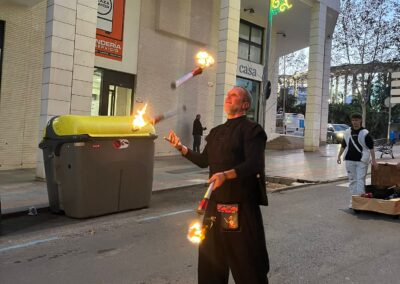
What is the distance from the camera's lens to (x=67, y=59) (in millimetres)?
11445

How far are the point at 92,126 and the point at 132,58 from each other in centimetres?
993

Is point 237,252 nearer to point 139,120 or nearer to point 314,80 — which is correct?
point 139,120

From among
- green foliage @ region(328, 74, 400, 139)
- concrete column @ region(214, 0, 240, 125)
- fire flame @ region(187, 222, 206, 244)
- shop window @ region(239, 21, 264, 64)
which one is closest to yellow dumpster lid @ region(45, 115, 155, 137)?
fire flame @ region(187, 222, 206, 244)

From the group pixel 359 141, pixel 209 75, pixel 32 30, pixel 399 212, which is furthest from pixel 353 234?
pixel 209 75

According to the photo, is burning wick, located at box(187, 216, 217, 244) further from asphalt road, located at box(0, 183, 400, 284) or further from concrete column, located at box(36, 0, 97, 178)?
concrete column, located at box(36, 0, 97, 178)

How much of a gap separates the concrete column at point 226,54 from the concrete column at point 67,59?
214 inches

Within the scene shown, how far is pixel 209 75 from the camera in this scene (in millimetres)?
20484

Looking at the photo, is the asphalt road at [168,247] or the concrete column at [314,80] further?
the concrete column at [314,80]

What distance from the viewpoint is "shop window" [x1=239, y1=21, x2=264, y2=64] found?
22531 millimetres

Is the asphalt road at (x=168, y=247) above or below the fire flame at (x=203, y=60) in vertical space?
below

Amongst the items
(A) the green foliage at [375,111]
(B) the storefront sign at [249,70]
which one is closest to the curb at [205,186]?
(B) the storefront sign at [249,70]

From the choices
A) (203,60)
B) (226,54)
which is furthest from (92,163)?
(226,54)

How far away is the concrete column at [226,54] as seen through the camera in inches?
631

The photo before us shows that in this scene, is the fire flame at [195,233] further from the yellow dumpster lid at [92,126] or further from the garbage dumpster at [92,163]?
the garbage dumpster at [92,163]
